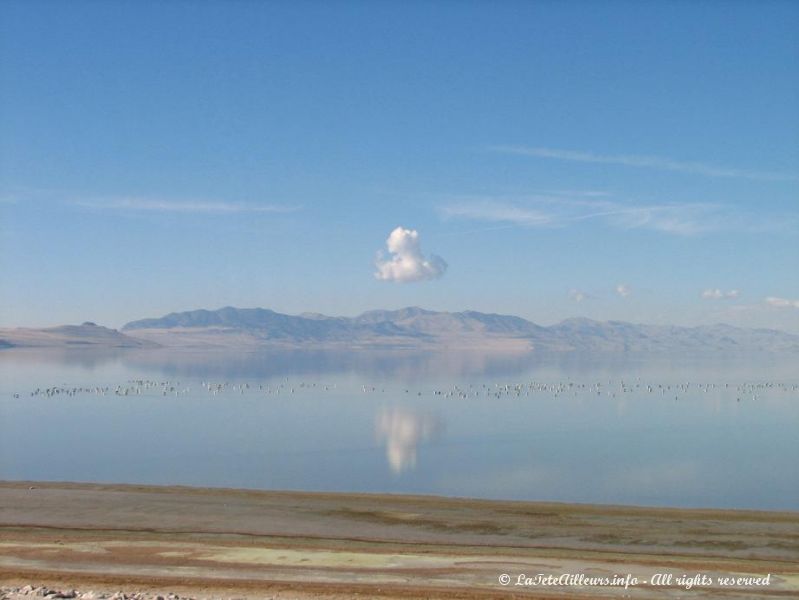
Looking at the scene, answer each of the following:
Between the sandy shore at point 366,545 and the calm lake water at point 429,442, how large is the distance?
416 cm

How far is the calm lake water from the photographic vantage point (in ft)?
100

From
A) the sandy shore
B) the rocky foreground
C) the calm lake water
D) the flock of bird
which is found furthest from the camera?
the flock of bird

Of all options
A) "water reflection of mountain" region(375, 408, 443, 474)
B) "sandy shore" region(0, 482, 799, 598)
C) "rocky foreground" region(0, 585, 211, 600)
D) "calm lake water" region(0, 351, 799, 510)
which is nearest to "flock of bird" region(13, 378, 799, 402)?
"calm lake water" region(0, 351, 799, 510)

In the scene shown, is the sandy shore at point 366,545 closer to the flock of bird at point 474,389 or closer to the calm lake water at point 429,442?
the calm lake water at point 429,442

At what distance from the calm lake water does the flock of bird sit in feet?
3.05

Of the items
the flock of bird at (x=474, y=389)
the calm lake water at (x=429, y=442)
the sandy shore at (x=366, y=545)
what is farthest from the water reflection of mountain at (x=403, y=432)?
the flock of bird at (x=474, y=389)

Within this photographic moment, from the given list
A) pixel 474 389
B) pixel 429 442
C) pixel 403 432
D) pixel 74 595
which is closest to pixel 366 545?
pixel 74 595

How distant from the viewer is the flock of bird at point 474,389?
78.8 metres

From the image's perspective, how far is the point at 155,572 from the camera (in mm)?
16984

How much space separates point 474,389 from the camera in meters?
85.7

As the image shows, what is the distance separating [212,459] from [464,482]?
12844 millimetres

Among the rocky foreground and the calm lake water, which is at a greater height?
the rocky foreground

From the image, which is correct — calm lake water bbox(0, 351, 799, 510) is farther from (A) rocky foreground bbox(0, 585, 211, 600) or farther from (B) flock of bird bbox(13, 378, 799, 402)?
(A) rocky foreground bbox(0, 585, 211, 600)

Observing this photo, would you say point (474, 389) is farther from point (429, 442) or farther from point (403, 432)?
point (429, 442)
